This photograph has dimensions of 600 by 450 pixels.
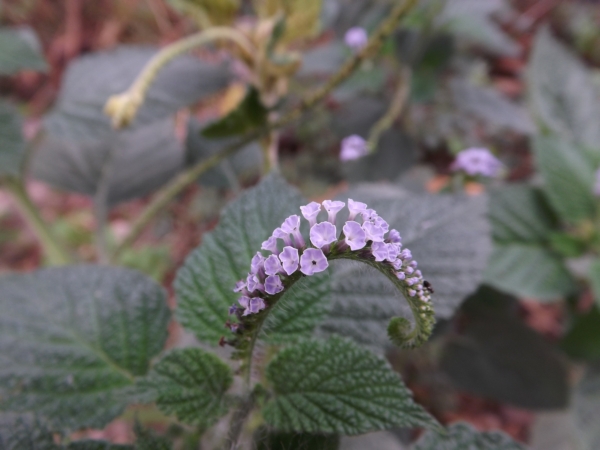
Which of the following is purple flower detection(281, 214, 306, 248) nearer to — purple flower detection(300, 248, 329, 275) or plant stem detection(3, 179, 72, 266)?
purple flower detection(300, 248, 329, 275)

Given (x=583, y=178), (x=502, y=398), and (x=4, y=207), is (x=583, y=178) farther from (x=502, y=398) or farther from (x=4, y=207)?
(x=4, y=207)

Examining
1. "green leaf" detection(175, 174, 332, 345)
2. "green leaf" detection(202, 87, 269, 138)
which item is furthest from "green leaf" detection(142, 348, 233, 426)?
"green leaf" detection(202, 87, 269, 138)

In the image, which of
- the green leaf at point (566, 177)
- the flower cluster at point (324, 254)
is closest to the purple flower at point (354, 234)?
the flower cluster at point (324, 254)

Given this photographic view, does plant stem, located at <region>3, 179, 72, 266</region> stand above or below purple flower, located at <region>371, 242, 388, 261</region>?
above

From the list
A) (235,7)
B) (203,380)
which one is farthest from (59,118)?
(203,380)

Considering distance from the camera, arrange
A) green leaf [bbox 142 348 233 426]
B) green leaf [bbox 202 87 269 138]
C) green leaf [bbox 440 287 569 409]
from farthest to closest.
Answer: green leaf [bbox 440 287 569 409] → green leaf [bbox 202 87 269 138] → green leaf [bbox 142 348 233 426]

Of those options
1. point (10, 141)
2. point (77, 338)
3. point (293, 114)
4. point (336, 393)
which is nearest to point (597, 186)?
point (293, 114)

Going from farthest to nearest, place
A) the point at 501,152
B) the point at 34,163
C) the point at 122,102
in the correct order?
the point at 501,152, the point at 34,163, the point at 122,102
